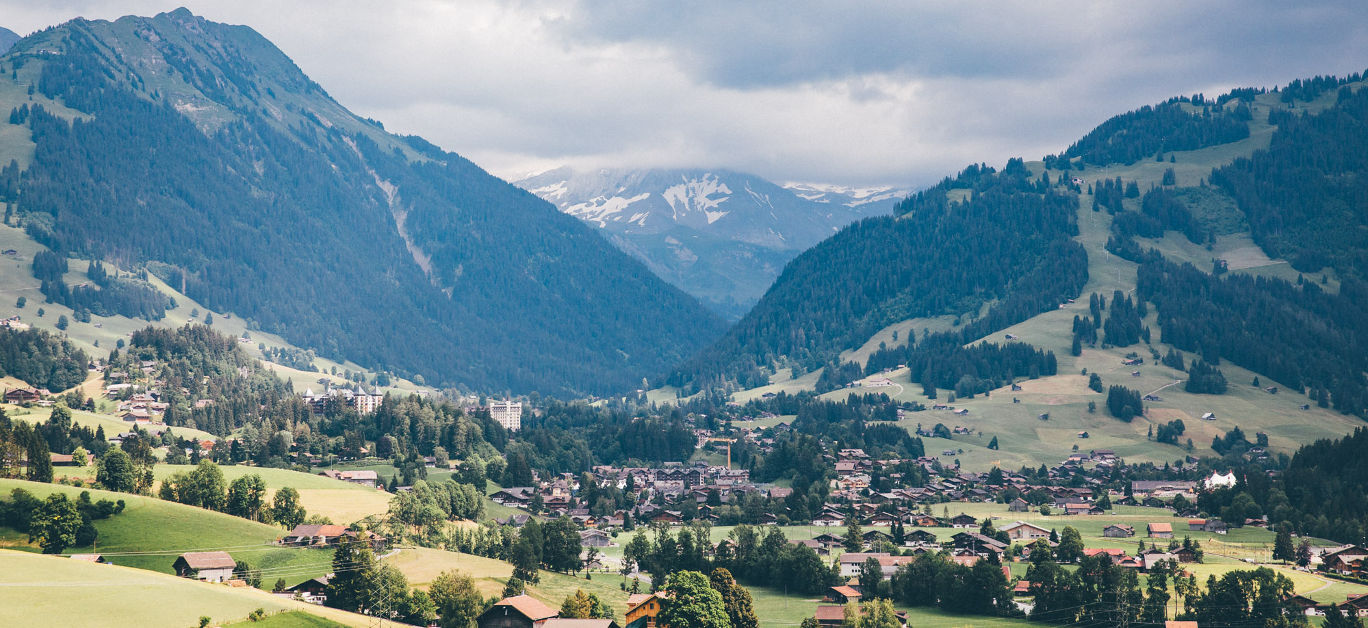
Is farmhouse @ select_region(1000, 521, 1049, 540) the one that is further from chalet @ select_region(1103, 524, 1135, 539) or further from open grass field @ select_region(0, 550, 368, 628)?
open grass field @ select_region(0, 550, 368, 628)

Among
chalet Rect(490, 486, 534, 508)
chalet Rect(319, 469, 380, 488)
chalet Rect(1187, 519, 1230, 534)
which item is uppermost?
chalet Rect(319, 469, 380, 488)

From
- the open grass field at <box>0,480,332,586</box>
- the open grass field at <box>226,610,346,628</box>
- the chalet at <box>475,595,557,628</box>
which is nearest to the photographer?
the open grass field at <box>226,610,346,628</box>

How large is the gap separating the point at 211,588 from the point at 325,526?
30.5 meters

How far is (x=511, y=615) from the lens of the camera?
9062 centimetres

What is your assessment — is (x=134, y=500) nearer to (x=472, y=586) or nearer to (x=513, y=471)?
(x=472, y=586)

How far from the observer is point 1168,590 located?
102562 mm

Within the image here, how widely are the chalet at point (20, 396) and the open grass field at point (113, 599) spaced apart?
337ft

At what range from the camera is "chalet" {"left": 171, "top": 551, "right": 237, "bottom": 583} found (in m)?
94.4

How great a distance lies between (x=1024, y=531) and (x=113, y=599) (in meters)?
92.1

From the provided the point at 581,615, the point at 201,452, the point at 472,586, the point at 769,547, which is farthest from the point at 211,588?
the point at 201,452

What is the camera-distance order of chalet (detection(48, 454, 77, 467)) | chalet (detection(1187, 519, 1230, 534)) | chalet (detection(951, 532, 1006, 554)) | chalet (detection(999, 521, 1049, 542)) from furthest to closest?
chalet (detection(1187, 519, 1230, 534)) → chalet (detection(999, 521, 1049, 542)) → chalet (detection(48, 454, 77, 467)) → chalet (detection(951, 532, 1006, 554))

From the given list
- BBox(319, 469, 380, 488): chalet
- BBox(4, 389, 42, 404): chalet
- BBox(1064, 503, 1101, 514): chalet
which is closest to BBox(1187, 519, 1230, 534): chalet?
BBox(1064, 503, 1101, 514): chalet

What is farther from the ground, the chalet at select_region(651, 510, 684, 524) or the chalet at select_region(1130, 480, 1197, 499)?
the chalet at select_region(1130, 480, 1197, 499)

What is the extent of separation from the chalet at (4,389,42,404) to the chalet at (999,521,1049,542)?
12974 centimetres
